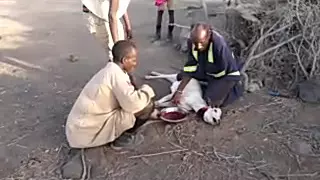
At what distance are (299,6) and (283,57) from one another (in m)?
0.49

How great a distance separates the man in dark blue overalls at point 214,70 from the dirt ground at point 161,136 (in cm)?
17

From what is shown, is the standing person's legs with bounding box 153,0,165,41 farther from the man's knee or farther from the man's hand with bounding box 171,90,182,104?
the man's knee

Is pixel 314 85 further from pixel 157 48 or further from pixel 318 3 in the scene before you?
pixel 157 48

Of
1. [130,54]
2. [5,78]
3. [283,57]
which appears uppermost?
[130,54]

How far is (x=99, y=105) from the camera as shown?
3561mm

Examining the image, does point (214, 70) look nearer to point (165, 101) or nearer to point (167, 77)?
point (165, 101)

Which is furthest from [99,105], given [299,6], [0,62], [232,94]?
[0,62]

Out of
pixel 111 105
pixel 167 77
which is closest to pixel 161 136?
pixel 111 105

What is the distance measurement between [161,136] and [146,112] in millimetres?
267

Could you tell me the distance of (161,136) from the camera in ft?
12.9

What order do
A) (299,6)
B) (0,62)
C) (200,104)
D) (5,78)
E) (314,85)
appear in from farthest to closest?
(0,62)
(5,78)
(299,6)
(314,85)
(200,104)

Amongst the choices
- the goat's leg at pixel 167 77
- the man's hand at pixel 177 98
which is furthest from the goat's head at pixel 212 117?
the goat's leg at pixel 167 77

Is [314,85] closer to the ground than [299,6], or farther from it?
closer to the ground

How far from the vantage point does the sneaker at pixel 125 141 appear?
149 inches
